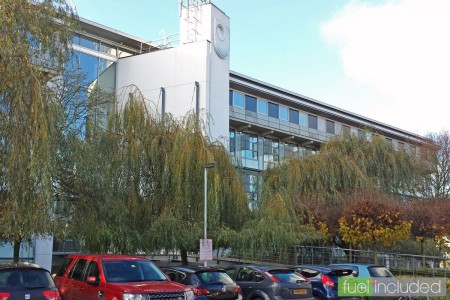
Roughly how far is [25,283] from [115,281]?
66.8 inches

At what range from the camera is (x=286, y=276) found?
46.0 ft

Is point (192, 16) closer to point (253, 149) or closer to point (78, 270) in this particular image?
point (253, 149)

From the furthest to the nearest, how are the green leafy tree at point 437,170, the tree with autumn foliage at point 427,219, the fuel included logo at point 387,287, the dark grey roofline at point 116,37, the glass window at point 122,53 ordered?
the green leafy tree at point 437,170 < the glass window at point 122,53 < the dark grey roofline at point 116,37 < the tree with autumn foliage at point 427,219 < the fuel included logo at point 387,287

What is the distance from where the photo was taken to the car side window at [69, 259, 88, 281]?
11.3 metres

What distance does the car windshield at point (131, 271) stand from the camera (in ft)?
34.8

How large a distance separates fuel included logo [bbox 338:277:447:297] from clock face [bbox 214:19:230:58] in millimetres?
19526

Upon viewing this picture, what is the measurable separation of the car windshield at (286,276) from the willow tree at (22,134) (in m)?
6.10

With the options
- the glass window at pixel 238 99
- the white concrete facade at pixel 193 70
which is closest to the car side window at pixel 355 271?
the white concrete facade at pixel 193 70

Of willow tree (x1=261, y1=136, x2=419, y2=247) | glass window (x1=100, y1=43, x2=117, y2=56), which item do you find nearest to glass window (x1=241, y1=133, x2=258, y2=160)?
willow tree (x1=261, y1=136, x2=419, y2=247)

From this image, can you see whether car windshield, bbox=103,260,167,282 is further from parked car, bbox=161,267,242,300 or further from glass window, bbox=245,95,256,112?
glass window, bbox=245,95,256,112

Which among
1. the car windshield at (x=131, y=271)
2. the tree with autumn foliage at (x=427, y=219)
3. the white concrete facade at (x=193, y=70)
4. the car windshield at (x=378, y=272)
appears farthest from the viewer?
the white concrete facade at (x=193, y=70)

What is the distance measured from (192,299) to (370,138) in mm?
26492

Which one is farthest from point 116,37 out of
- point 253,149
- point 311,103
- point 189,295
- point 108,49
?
point 189,295

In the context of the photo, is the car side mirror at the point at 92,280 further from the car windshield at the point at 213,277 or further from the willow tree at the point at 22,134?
the car windshield at the point at 213,277
